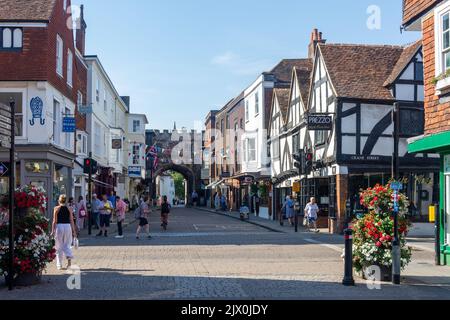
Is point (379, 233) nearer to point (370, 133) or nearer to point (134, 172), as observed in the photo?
point (370, 133)

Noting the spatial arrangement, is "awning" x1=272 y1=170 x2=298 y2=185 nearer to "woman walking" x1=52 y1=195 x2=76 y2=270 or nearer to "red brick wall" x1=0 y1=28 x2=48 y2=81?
"red brick wall" x1=0 y1=28 x2=48 y2=81

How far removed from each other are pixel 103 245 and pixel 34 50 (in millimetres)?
8625

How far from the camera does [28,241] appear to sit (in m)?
11.4

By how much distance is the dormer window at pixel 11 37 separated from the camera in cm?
2425

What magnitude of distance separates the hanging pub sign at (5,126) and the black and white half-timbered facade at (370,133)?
699 inches

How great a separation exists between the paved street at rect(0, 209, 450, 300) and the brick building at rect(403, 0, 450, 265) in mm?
1663

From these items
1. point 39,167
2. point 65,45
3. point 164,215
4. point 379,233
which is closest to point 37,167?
point 39,167

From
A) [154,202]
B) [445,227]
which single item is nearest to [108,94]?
[445,227]

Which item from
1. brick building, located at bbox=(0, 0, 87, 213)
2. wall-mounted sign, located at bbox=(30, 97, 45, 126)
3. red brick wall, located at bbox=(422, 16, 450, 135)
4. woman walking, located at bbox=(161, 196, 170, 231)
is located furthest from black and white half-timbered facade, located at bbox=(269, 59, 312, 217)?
red brick wall, located at bbox=(422, 16, 450, 135)

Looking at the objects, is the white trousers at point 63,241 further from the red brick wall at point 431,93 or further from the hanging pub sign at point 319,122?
the hanging pub sign at point 319,122

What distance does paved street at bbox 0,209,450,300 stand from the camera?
10555 millimetres

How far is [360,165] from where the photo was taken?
26812 mm

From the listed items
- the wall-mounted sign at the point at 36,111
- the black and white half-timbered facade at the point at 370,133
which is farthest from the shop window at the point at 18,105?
the black and white half-timbered facade at the point at 370,133
